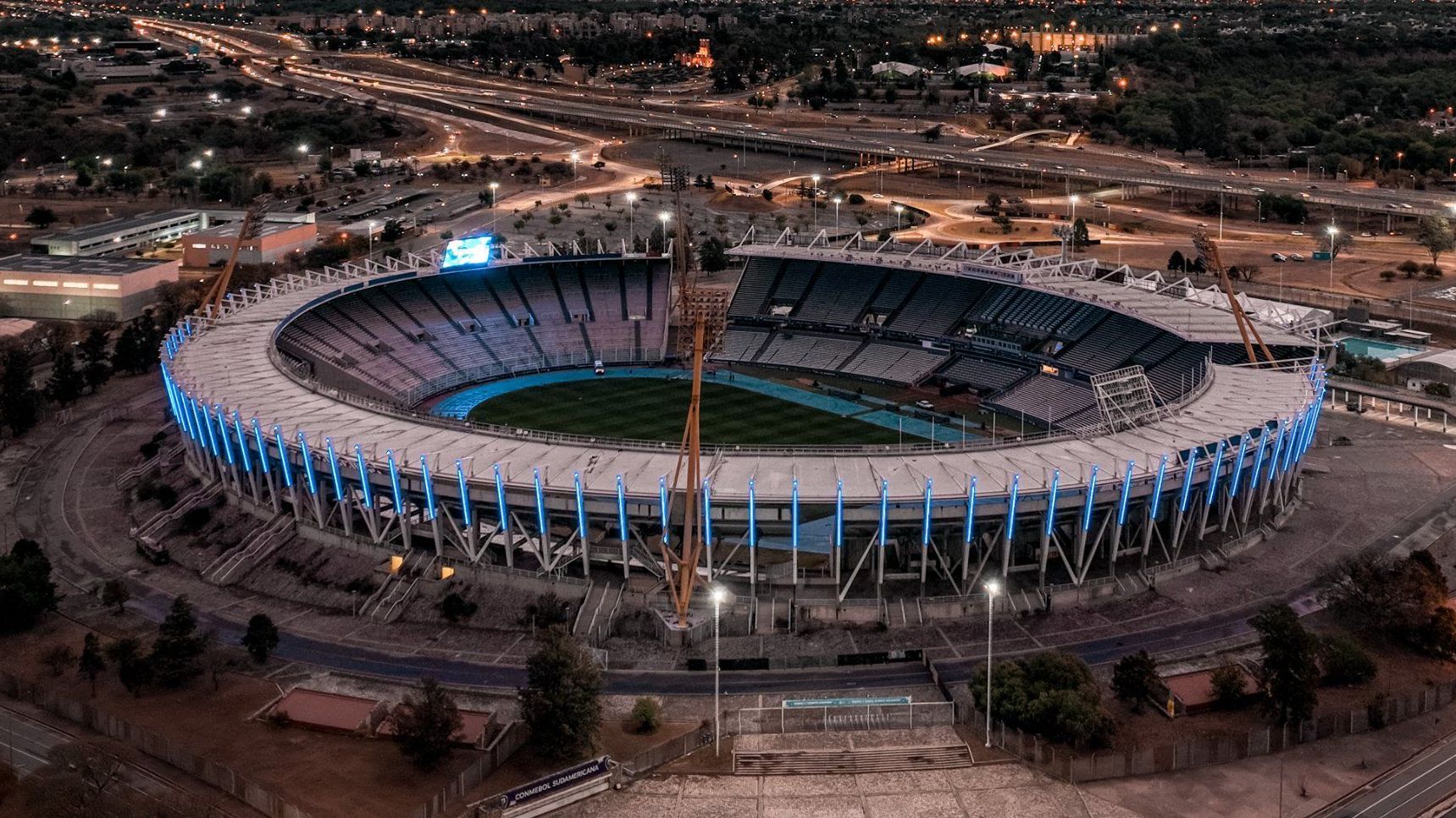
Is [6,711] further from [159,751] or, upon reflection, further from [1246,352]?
[1246,352]

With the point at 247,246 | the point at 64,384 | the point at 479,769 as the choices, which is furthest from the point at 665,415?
the point at 247,246

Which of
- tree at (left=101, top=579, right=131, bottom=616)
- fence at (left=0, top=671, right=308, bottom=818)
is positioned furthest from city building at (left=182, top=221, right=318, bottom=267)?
fence at (left=0, top=671, right=308, bottom=818)

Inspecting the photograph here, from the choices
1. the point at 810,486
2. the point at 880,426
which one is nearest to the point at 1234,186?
the point at 880,426

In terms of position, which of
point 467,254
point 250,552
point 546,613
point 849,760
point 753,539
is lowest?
point 849,760

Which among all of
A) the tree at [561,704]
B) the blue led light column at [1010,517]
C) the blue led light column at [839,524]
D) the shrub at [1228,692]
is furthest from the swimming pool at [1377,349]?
the tree at [561,704]

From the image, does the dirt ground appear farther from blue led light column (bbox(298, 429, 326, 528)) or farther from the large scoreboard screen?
the large scoreboard screen

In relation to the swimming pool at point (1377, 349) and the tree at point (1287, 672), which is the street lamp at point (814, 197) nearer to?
the swimming pool at point (1377, 349)

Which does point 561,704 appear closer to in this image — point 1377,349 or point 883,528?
point 883,528
